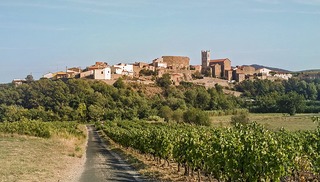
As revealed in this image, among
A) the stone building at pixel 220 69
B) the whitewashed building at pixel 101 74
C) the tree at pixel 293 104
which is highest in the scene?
the stone building at pixel 220 69

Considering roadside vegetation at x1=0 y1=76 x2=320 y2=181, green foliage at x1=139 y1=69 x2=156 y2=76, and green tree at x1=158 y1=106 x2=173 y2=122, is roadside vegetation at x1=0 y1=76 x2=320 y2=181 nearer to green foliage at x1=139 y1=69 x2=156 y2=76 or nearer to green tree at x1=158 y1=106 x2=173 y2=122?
green tree at x1=158 y1=106 x2=173 y2=122

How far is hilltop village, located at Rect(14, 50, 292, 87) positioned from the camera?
4363 inches

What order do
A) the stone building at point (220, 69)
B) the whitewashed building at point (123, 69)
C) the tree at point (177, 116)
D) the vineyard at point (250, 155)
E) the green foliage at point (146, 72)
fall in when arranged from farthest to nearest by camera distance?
the stone building at point (220, 69)
the green foliage at point (146, 72)
the whitewashed building at point (123, 69)
the tree at point (177, 116)
the vineyard at point (250, 155)

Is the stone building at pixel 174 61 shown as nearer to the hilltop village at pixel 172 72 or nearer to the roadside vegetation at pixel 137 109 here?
the hilltop village at pixel 172 72

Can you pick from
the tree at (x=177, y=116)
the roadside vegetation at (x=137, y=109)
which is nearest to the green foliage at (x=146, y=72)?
the roadside vegetation at (x=137, y=109)

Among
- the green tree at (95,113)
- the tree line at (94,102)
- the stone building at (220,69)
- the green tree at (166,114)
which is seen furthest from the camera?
the stone building at (220,69)

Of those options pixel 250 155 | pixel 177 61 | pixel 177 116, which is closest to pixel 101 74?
pixel 177 116

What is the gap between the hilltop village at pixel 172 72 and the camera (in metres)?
111

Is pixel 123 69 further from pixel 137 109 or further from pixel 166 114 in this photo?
pixel 166 114

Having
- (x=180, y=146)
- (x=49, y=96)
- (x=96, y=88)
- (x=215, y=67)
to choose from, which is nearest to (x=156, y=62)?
(x=215, y=67)

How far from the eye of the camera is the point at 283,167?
10188mm

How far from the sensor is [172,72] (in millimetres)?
126750

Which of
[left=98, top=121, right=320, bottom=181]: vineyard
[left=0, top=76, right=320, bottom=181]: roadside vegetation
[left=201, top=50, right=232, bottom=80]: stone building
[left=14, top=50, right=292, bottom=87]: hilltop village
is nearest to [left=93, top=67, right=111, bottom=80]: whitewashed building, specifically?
[left=14, top=50, right=292, bottom=87]: hilltop village

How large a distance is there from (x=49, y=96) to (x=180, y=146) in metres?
73.5
